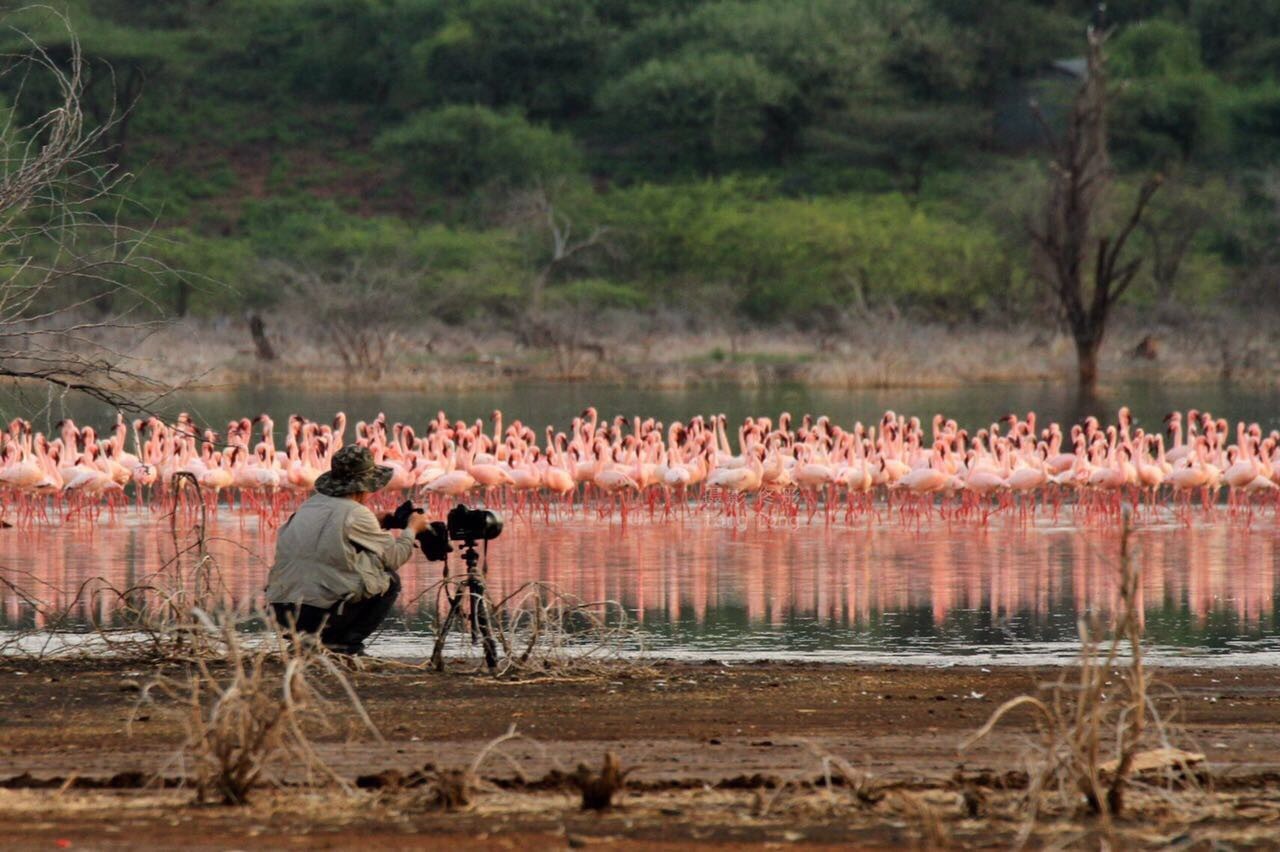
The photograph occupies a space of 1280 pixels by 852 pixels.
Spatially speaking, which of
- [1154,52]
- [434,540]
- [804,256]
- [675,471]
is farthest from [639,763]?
[1154,52]

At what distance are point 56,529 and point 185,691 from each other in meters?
8.75

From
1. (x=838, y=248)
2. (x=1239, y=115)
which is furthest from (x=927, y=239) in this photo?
(x=1239, y=115)

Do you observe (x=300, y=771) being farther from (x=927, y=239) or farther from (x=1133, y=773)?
(x=927, y=239)

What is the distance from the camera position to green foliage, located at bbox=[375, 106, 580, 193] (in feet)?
201

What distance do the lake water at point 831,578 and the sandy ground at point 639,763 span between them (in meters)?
0.81

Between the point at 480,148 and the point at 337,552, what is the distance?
176 feet

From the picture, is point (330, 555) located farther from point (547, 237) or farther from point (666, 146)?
point (666, 146)

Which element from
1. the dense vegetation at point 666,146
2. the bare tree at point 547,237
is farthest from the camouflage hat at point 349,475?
the bare tree at point 547,237

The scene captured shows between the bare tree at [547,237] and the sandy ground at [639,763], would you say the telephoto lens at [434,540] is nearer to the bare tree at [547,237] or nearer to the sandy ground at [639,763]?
the sandy ground at [639,763]

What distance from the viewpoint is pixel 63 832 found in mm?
6051

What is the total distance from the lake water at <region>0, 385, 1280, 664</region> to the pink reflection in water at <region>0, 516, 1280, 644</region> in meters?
0.02

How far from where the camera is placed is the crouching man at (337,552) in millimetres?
A: 8977

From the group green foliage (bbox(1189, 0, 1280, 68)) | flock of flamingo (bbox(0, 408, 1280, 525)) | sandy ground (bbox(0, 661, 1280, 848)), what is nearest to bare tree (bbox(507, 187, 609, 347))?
green foliage (bbox(1189, 0, 1280, 68))

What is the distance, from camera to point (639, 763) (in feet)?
22.7
